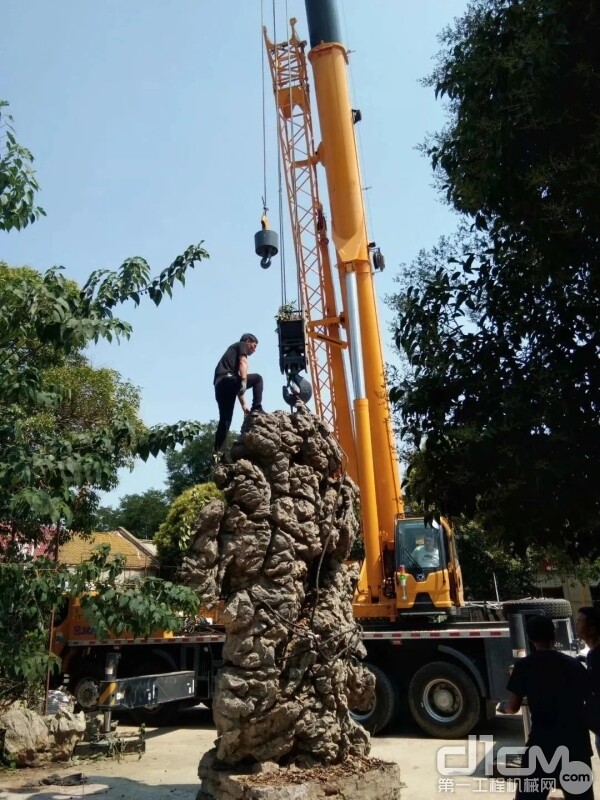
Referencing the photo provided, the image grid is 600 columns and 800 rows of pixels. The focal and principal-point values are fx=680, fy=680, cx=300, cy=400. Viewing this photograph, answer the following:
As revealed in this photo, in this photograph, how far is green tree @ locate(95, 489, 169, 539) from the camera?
47188 mm

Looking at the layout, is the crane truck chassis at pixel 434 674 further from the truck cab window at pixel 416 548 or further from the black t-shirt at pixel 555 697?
the black t-shirt at pixel 555 697

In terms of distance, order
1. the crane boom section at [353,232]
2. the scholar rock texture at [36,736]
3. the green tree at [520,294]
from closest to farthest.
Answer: the green tree at [520,294] < the scholar rock texture at [36,736] < the crane boom section at [353,232]

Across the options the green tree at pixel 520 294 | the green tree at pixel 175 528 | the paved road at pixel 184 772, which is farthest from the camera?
the green tree at pixel 175 528

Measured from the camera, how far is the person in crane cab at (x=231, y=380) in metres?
6.45

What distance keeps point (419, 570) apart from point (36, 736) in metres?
5.71

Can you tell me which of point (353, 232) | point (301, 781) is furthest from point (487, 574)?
point (301, 781)

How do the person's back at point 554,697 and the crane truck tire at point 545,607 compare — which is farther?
the crane truck tire at point 545,607

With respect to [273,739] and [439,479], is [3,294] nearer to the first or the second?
[439,479]

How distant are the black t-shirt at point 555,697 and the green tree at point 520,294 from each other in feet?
2.84

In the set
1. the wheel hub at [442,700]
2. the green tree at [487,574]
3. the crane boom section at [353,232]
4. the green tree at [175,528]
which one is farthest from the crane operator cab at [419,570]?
the green tree at [175,528]

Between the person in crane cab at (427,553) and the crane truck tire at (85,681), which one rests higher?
the person in crane cab at (427,553)

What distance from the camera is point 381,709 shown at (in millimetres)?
10195

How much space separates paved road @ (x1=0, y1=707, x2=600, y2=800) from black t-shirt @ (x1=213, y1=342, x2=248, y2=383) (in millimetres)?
4176

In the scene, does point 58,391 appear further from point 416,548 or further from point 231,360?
point 416,548
